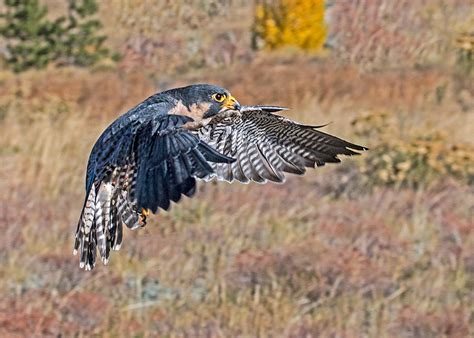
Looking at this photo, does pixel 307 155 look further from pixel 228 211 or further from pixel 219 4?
pixel 219 4

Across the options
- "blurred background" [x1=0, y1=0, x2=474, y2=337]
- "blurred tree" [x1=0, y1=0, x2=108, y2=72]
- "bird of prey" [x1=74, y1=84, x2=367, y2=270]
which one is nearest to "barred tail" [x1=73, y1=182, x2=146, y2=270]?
"bird of prey" [x1=74, y1=84, x2=367, y2=270]

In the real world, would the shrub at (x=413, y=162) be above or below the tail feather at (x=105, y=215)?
below

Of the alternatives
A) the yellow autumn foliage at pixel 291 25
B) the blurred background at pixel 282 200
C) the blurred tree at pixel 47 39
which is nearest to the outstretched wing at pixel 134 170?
the blurred background at pixel 282 200

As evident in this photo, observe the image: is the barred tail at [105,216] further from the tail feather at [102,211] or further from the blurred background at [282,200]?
the blurred background at [282,200]

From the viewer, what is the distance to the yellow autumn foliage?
1939 centimetres

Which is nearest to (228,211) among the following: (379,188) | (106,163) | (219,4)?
(379,188)

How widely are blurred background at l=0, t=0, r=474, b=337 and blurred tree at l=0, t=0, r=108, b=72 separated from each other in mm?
38

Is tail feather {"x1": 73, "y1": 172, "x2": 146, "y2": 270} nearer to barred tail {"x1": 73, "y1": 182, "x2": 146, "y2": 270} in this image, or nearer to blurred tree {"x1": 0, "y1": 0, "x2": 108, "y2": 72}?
barred tail {"x1": 73, "y1": 182, "x2": 146, "y2": 270}

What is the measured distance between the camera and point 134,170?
684cm

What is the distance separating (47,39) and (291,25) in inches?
144

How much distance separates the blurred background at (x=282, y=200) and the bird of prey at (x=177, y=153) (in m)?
2.22

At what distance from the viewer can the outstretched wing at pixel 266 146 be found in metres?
7.69

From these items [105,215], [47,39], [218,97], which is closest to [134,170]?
[105,215]

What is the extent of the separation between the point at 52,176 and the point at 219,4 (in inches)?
414
